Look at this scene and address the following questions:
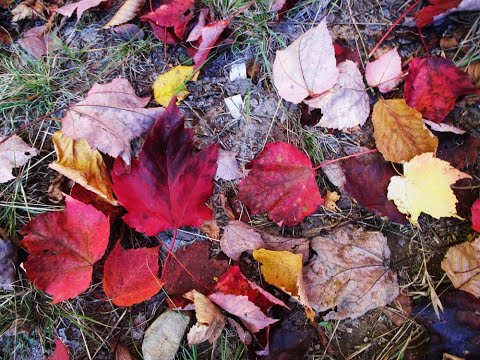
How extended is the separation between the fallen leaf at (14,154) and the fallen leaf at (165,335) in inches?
28.6

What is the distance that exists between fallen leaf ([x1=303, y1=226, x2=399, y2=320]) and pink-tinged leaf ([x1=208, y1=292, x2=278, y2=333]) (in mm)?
190

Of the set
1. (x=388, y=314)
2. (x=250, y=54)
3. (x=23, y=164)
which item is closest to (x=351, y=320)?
(x=388, y=314)

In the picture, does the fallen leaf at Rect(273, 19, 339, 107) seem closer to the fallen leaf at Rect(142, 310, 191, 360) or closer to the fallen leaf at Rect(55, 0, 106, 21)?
the fallen leaf at Rect(55, 0, 106, 21)

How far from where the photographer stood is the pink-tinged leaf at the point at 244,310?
1.36 meters

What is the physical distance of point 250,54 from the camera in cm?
165

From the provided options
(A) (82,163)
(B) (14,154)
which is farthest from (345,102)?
(B) (14,154)

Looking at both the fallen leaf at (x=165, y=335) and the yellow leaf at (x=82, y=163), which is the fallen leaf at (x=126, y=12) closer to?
the yellow leaf at (x=82, y=163)

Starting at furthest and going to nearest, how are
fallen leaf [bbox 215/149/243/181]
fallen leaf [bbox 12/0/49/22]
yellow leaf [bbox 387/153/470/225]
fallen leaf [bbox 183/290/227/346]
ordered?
fallen leaf [bbox 12/0/49/22]
fallen leaf [bbox 215/149/243/181]
yellow leaf [bbox 387/153/470/225]
fallen leaf [bbox 183/290/227/346]

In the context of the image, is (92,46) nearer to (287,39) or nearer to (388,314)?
(287,39)

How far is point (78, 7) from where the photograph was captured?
166cm

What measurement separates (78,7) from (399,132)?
129cm

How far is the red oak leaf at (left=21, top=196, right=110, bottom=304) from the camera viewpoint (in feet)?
4.55

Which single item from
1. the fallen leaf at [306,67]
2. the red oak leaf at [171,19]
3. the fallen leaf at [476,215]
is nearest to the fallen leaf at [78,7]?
the red oak leaf at [171,19]

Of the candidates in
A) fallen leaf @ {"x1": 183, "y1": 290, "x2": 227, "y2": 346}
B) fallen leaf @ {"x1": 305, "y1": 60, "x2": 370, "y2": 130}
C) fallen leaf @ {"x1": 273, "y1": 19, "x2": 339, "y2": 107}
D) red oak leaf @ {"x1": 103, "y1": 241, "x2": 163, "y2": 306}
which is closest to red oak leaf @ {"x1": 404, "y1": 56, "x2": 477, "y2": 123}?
fallen leaf @ {"x1": 305, "y1": 60, "x2": 370, "y2": 130}
